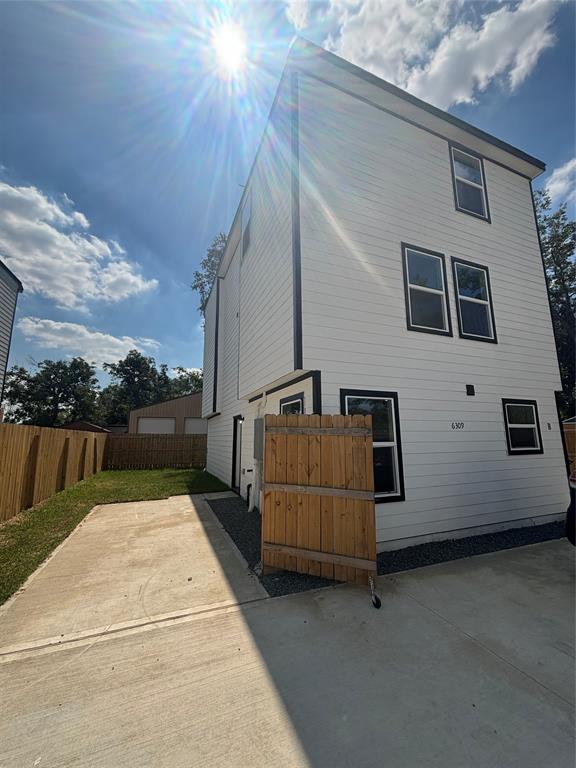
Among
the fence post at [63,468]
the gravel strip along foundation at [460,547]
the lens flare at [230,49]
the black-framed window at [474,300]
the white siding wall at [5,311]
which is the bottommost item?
the gravel strip along foundation at [460,547]

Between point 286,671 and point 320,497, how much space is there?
71.0 inches

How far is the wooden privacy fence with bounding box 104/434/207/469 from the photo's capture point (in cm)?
1672

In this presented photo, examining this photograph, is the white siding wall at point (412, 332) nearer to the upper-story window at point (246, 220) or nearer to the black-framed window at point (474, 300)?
the black-framed window at point (474, 300)

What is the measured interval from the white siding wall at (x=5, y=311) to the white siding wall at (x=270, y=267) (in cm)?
1101

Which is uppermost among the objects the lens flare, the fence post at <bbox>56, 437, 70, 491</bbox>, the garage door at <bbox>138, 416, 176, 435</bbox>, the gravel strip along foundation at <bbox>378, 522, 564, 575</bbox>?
the lens flare

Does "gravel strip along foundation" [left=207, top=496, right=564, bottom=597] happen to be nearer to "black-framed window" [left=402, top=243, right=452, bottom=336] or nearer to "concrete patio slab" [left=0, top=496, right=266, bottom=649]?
"concrete patio slab" [left=0, top=496, right=266, bottom=649]

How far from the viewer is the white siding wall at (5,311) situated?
500 inches

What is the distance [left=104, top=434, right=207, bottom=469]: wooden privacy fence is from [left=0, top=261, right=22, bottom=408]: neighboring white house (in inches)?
222

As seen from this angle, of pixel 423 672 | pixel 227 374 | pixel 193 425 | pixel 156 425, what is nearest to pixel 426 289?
pixel 423 672

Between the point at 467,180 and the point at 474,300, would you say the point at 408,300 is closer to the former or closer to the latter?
the point at 474,300

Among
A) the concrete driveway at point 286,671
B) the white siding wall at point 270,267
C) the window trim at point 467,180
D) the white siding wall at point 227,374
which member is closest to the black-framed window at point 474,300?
the window trim at point 467,180

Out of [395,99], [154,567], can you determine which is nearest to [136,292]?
[395,99]

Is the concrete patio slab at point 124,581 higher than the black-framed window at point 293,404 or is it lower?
lower

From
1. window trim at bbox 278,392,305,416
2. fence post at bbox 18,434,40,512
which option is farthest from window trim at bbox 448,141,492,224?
fence post at bbox 18,434,40,512
